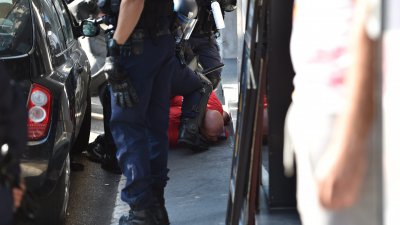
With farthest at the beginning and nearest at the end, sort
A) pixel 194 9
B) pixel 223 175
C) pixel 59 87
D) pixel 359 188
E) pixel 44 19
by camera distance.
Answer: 1. pixel 223 175
2. pixel 194 9
3. pixel 44 19
4. pixel 59 87
5. pixel 359 188

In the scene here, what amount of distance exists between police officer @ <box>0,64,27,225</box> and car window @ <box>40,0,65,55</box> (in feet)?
8.48

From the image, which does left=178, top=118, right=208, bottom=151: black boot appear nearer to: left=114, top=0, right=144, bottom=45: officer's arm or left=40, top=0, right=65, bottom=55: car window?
left=40, top=0, right=65, bottom=55: car window

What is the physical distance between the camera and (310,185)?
2395 millimetres

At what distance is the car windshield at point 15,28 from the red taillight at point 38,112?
0.29 m

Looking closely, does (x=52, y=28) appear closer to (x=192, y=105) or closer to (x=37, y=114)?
(x=37, y=114)

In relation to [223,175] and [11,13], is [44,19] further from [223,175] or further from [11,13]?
[223,175]

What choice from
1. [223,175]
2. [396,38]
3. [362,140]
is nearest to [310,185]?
[362,140]

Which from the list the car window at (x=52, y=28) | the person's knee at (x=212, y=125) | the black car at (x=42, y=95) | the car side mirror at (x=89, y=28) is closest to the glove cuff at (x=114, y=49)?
the black car at (x=42, y=95)

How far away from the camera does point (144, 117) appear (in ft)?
14.6

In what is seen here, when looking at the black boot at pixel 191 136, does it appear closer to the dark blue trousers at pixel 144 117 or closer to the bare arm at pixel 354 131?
the dark blue trousers at pixel 144 117

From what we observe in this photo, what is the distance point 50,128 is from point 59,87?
0.34 m

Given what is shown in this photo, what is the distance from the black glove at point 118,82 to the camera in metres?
4.30

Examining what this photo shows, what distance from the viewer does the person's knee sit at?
6824 mm

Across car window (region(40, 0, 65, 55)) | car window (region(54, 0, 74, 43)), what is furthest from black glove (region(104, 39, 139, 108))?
car window (region(54, 0, 74, 43))
